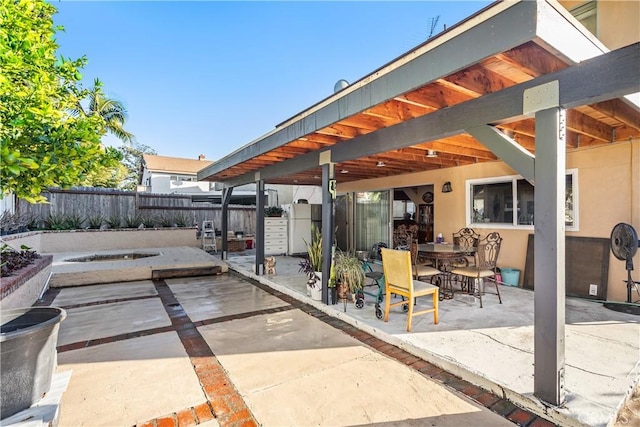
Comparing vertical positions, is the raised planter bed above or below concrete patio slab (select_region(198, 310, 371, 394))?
above

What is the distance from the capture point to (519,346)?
3.00 metres

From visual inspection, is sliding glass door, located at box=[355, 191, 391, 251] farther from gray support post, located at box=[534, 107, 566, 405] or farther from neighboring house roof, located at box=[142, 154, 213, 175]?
neighboring house roof, located at box=[142, 154, 213, 175]

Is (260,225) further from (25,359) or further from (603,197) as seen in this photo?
(603,197)

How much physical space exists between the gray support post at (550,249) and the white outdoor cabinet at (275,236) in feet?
27.4

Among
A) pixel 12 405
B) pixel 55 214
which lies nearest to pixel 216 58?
pixel 55 214

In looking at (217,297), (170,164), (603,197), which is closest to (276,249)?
(217,297)

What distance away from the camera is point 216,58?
9734 millimetres

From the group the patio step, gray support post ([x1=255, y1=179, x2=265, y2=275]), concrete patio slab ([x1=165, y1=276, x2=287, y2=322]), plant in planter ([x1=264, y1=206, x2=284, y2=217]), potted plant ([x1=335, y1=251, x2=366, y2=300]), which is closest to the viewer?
potted plant ([x1=335, y1=251, x2=366, y2=300])

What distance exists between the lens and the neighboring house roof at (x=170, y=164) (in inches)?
760

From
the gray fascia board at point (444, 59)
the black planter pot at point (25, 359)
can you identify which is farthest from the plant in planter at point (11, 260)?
the gray fascia board at point (444, 59)

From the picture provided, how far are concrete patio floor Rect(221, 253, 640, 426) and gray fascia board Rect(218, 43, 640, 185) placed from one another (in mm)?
2099

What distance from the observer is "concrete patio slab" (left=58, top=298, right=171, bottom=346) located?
3.63 metres

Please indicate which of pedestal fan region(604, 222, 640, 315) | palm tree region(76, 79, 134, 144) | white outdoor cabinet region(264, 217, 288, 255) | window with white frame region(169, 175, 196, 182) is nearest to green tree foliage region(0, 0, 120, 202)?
pedestal fan region(604, 222, 640, 315)

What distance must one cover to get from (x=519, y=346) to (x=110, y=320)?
504cm
